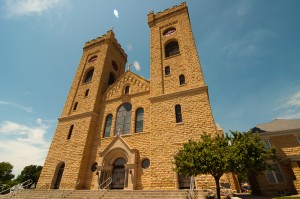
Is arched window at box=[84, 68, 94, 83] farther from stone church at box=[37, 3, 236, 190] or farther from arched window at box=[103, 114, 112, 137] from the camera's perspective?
arched window at box=[103, 114, 112, 137]

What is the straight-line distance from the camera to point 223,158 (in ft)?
28.2

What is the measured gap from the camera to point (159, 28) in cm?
2233

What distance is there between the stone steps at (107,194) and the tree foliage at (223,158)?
1422mm

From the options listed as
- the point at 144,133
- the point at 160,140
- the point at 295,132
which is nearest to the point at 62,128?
the point at 144,133

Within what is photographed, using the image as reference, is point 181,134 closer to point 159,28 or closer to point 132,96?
point 132,96

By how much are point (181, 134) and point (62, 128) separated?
14.1m

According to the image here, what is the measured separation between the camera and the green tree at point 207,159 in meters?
8.71

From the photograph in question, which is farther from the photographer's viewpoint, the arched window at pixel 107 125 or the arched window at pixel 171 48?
the arched window at pixel 171 48

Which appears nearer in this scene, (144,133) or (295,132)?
(295,132)

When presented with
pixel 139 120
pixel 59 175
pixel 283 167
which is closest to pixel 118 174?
pixel 139 120

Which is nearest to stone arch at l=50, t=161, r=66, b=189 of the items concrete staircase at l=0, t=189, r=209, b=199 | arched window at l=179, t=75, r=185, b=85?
concrete staircase at l=0, t=189, r=209, b=199

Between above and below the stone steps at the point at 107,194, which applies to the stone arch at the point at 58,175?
above

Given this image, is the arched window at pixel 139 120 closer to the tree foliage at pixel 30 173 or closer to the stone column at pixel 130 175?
the stone column at pixel 130 175

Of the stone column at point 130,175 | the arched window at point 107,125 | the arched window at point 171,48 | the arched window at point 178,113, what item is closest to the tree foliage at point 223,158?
the arched window at point 178,113
